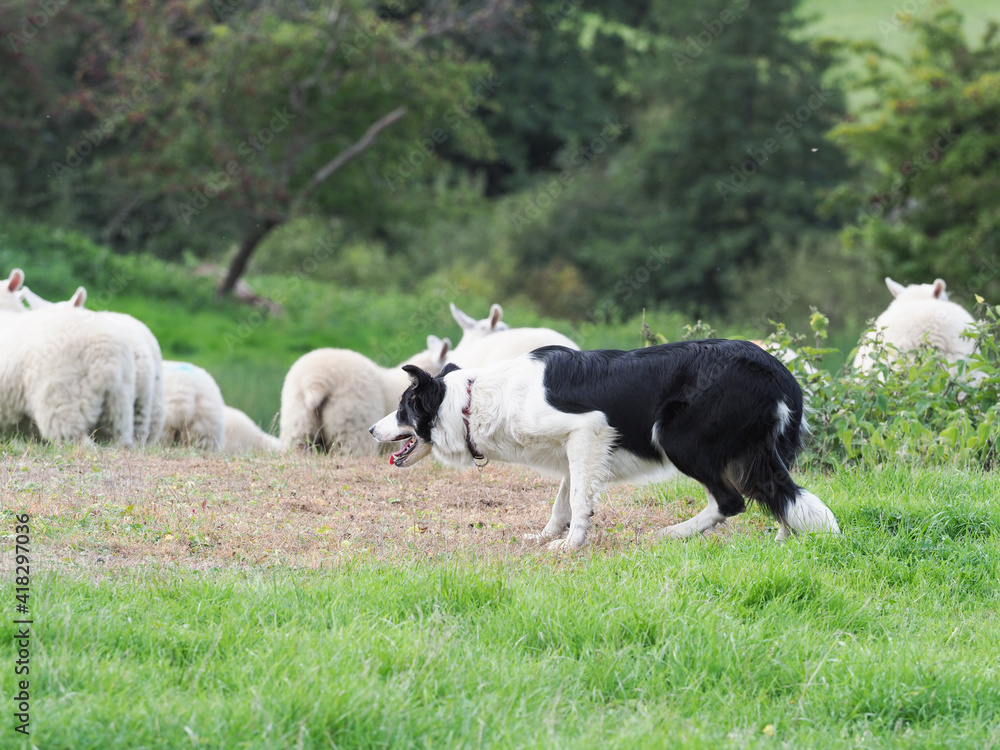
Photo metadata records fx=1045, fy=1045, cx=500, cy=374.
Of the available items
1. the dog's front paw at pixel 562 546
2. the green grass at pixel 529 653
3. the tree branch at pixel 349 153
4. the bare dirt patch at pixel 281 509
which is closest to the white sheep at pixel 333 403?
the bare dirt patch at pixel 281 509

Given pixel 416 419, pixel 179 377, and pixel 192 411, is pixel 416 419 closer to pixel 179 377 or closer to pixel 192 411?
pixel 192 411

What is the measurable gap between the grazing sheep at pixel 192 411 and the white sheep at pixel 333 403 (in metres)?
0.70

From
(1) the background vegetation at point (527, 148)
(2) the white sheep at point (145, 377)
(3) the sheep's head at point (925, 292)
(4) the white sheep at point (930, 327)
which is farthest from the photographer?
(1) the background vegetation at point (527, 148)

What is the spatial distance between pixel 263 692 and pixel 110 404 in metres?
5.36

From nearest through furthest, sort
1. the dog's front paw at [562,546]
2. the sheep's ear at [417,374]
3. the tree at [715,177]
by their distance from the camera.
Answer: the dog's front paw at [562,546] → the sheep's ear at [417,374] → the tree at [715,177]

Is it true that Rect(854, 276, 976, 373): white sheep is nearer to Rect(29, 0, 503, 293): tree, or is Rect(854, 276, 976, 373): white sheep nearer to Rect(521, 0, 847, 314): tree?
Rect(29, 0, 503, 293): tree

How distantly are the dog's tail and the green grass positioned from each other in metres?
0.21

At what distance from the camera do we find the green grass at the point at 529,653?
3.29 metres

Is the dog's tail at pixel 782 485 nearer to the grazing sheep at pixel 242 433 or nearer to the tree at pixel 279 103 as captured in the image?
the grazing sheep at pixel 242 433

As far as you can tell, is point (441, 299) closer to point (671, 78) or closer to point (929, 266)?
point (929, 266)

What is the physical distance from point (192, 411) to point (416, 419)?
4.46m

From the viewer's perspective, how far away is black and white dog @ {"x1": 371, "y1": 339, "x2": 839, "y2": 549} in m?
5.20

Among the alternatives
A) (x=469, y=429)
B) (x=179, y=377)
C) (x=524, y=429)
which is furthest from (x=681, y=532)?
(x=179, y=377)

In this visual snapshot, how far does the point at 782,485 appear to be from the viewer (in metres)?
5.22
